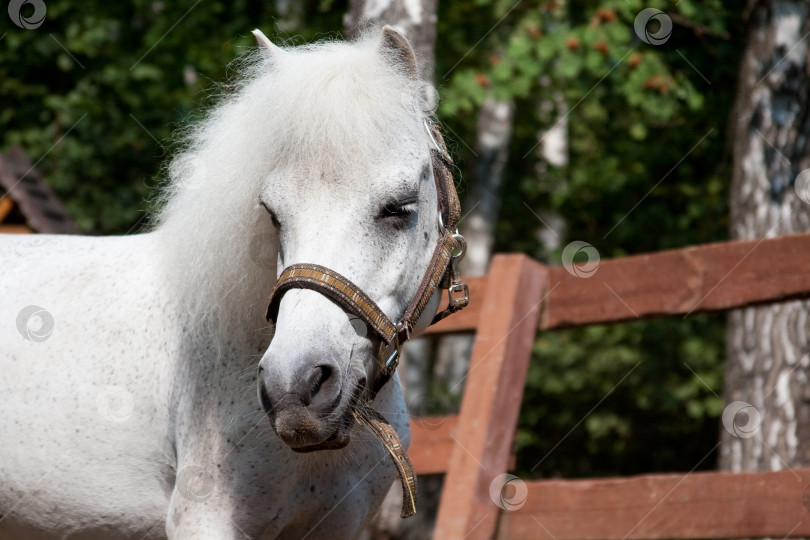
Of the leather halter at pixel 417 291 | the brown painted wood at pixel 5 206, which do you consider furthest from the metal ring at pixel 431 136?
the brown painted wood at pixel 5 206

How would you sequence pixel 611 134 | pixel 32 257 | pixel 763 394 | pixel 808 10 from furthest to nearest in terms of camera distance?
pixel 611 134, pixel 808 10, pixel 763 394, pixel 32 257

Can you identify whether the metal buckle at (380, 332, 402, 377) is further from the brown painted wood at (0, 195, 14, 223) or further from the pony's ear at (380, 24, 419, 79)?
the brown painted wood at (0, 195, 14, 223)

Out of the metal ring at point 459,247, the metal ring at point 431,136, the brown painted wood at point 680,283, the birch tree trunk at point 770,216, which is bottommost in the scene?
the metal ring at point 459,247

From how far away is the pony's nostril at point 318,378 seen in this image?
77.9 inches

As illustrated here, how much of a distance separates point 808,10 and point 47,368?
4.38 metres

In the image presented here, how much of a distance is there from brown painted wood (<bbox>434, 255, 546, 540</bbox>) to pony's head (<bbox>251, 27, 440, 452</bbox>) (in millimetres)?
1552

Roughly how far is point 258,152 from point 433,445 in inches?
89.8

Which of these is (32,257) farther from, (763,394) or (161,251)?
(763,394)

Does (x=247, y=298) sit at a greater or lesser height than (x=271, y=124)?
lesser

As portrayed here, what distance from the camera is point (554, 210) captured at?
12.2m

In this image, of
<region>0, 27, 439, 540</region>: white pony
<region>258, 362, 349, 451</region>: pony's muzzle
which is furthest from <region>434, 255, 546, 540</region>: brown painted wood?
<region>258, 362, 349, 451</region>: pony's muzzle

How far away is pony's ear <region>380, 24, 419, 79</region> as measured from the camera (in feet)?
8.02

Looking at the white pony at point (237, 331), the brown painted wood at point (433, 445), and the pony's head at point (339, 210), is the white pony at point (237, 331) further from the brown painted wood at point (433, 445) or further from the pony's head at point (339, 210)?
the brown painted wood at point (433, 445)

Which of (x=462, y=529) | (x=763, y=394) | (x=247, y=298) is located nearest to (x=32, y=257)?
(x=247, y=298)
